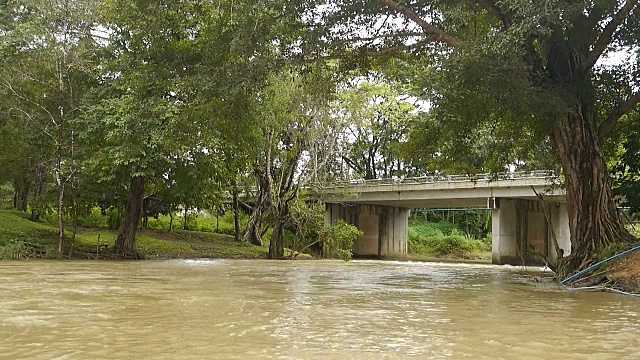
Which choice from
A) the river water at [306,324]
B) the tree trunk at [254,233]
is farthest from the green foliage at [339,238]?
the river water at [306,324]

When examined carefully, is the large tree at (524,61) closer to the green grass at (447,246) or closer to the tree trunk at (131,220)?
the tree trunk at (131,220)

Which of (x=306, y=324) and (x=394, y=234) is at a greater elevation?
(x=394, y=234)

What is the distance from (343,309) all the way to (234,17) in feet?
25.5

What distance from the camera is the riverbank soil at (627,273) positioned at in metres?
10.8

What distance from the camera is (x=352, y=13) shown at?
1344 cm

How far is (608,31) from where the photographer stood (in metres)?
13.3

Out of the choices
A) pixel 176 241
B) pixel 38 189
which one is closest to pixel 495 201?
pixel 176 241

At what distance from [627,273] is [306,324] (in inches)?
303

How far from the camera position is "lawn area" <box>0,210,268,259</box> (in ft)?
74.1

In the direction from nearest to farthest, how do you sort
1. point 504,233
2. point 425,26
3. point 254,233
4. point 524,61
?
point 524,61 → point 425,26 → point 254,233 → point 504,233

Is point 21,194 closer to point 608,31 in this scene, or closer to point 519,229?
point 519,229

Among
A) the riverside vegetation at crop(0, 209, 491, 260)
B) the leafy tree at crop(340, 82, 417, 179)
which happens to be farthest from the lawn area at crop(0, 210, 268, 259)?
the leafy tree at crop(340, 82, 417, 179)

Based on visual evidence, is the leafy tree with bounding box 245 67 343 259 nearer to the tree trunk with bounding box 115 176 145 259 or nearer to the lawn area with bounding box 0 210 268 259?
the lawn area with bounding box 0 210 268 259

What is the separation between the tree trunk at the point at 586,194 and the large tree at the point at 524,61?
22mm
